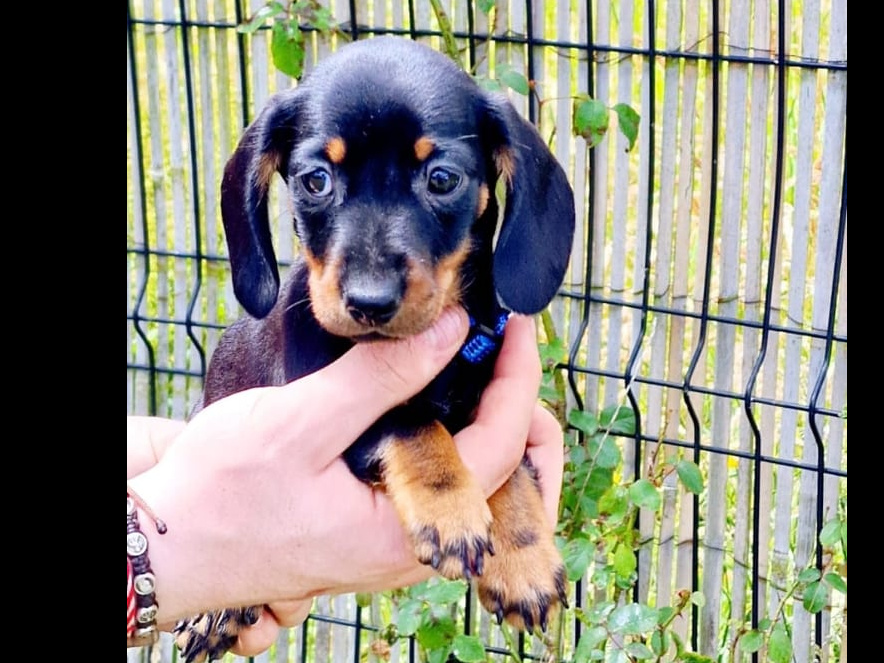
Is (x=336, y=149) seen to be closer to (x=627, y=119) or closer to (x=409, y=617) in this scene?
(x=627, y=119)

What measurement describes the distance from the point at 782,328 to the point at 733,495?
65cm

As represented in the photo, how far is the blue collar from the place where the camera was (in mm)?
2064

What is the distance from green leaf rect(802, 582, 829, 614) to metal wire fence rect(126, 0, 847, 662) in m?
0.15

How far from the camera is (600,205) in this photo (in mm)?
3213

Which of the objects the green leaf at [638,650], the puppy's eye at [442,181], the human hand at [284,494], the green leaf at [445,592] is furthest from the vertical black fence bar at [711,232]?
the puppy's eye at [442,181]

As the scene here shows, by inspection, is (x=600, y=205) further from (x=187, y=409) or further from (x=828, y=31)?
(x=187, y=409)

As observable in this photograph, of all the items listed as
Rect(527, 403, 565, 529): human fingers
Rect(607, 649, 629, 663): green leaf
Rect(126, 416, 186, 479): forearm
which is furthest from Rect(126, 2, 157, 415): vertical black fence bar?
Rect(607, 649, 629, 663): green leaf

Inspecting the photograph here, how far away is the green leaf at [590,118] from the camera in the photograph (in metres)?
2.67

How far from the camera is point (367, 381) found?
5.91 feet

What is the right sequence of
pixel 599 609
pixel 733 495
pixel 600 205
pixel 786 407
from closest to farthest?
pixel 599 609 → pixel 786 407 → pixel 600 205 → pixel 733 495

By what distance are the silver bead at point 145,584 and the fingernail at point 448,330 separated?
1.83ft

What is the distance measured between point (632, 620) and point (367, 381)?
1.22m

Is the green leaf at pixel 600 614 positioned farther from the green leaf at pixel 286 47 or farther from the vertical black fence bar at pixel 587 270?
the green leaf at pixel 286 47
